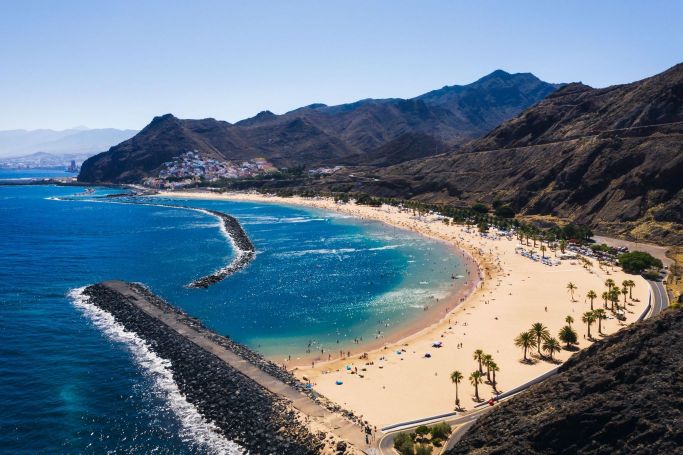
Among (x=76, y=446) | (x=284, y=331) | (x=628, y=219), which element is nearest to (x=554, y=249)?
(x=628, y=219)

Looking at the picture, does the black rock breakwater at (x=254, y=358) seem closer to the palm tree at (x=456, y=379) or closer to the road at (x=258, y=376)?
the road at (x=258, y=376)

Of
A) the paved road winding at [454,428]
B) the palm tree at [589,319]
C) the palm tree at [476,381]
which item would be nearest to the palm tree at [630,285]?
the palm tree at [589,319]

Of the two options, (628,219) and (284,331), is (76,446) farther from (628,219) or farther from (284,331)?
(628,219)

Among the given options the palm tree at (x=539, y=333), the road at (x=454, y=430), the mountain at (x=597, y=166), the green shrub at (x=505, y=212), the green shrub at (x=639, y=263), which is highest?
the mountain at (x=597, y=166)

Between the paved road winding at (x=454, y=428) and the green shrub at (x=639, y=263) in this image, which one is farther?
the green shrub at (x=639, y=263)

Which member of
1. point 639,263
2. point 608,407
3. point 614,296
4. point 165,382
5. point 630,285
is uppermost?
point 608,407

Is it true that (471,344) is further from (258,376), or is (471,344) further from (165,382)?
(165,382)

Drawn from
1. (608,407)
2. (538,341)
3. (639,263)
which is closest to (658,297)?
(639,263)
